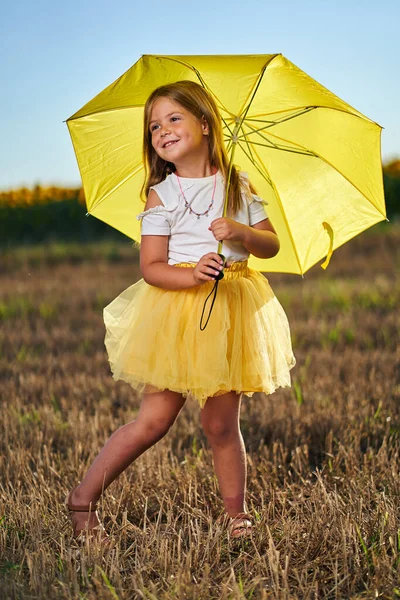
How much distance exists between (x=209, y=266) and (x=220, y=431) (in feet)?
2.44

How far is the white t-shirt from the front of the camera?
9.69 feet

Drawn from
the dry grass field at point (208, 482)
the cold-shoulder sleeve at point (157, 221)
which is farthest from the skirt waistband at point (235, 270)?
the dry grass field at point (208, 482)

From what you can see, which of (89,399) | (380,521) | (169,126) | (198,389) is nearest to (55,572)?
(198,389)

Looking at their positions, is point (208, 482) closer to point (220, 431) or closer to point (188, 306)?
point (220, 431)

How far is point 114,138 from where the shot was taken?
130 inches

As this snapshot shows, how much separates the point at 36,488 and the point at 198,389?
100 centimetres

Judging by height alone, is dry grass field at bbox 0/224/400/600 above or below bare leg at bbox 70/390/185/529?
below

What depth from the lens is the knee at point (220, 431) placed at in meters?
3.10

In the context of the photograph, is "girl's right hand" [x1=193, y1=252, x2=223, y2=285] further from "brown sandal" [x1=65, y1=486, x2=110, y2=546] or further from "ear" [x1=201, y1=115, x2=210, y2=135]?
"brown sandal" [x1=65, y1=486, x2=110, y2=546]

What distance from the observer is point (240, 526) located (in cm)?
304

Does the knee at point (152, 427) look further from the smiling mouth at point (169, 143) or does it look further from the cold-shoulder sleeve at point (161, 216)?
the smiling mouth at point (169, 143)

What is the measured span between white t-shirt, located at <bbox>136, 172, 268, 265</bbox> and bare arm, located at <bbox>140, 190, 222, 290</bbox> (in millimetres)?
26

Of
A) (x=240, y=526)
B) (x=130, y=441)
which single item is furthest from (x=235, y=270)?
(x=240, y=526)

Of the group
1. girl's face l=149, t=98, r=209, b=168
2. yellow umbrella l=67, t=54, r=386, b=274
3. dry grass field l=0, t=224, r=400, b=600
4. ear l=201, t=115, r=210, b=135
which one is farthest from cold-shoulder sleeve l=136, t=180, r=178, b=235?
dry grass field l=0, t=224, r=400, b=600
